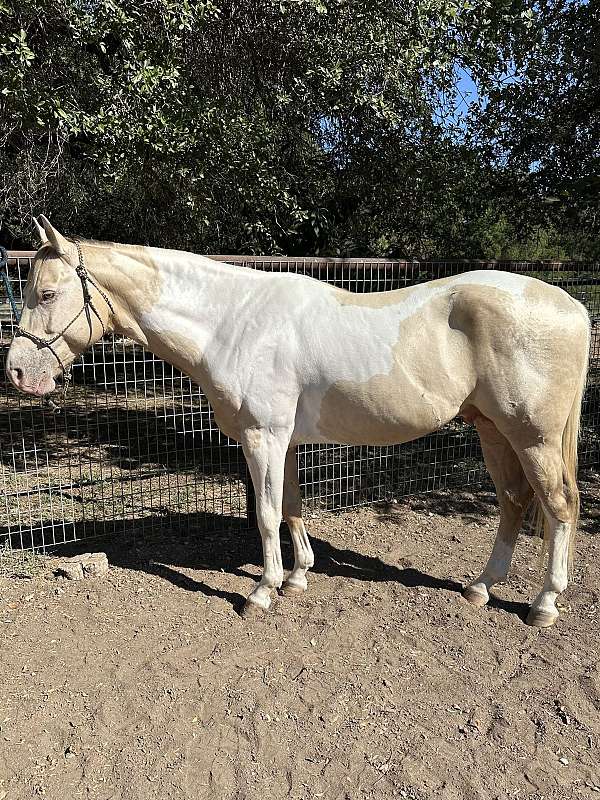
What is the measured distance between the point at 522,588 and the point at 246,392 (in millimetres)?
2143

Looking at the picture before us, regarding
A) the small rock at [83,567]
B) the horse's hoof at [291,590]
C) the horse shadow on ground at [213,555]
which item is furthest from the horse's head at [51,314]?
the horse's hoof at [291,590]

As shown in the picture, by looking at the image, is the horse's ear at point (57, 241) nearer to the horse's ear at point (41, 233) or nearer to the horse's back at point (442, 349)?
the horse's ear at point (41, 233)

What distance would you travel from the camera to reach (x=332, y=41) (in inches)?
227

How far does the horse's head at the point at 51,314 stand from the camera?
2996mm

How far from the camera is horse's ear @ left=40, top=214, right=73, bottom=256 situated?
2.93 meters

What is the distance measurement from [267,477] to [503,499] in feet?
4.77

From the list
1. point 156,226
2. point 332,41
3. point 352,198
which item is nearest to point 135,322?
point 332,41

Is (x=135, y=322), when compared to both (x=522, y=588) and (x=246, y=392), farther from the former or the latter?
(x=522, y=588)

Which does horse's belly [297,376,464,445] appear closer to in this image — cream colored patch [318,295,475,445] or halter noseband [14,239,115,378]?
cream colored patch [318,295,475,445]

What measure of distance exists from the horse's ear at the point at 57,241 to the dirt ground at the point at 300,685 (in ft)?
6.55

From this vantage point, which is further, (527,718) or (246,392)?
(246,392)

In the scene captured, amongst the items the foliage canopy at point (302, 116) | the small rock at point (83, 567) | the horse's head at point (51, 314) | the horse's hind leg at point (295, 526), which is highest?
the foliage canopy at point (302, 116)

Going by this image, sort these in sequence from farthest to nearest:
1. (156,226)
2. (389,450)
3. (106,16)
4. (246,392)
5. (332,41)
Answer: (156,226), (389,450), (332,41), (106,16), (246,392)

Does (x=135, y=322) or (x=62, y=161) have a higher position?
(x=62, y=161)
